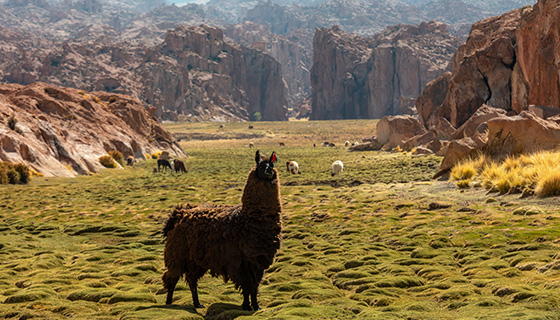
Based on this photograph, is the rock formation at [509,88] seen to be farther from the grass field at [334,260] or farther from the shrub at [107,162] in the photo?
the shrub at [107,162]

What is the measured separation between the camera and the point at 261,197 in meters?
9.03

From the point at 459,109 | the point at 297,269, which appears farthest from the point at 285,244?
the point at 459,109

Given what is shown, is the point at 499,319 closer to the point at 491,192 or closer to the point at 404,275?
the point at 404,275

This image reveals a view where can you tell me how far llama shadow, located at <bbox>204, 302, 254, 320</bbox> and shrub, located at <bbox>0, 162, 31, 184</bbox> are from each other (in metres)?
27.7

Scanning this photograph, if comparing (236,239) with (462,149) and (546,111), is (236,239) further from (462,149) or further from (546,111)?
(546,111)

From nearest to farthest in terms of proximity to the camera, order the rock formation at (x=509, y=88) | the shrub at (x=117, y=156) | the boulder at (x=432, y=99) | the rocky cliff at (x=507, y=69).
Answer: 1. the rock formation at (x=509, y=88)
2. the rocky cliff at (x=507, y=69)
3. the shrub at (x=117, y=156)
4. the boulder at (x=432, y=99)

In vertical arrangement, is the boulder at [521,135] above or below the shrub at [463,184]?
above

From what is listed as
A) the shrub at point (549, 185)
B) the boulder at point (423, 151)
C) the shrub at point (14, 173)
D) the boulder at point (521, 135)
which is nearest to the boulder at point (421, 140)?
the boulder at point (423, 151)

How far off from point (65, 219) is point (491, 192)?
55.7ft

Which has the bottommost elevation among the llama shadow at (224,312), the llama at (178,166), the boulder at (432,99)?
the llama at (178,166)

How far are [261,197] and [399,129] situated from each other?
6195 centimetres

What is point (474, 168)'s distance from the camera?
2455 centimetres

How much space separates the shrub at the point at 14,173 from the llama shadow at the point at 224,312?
90.9 ft

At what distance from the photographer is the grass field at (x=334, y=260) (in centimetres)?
838
